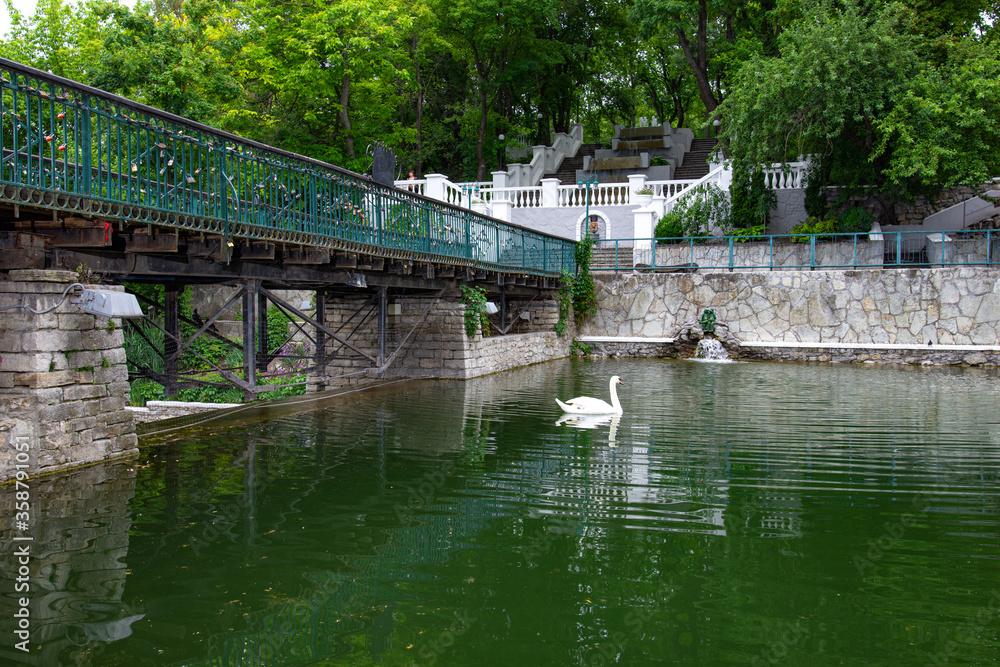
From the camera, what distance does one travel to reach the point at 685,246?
90.0 ft

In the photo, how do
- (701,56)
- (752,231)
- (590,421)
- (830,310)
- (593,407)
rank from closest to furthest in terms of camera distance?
(590,421)
(593,407)
(830,310)
(752,231)
(701,56)

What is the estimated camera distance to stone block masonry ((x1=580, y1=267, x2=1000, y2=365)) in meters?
23.7

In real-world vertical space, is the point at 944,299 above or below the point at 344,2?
below

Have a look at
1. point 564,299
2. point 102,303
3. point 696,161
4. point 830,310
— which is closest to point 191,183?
point 102,303

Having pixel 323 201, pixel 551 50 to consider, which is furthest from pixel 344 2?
pixel 323 201

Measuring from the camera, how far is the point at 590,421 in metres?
12.6

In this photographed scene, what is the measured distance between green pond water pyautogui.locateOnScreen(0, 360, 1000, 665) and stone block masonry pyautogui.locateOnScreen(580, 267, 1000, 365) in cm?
1298

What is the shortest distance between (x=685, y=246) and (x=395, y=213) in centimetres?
1559

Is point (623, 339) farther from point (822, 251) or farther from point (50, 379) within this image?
point (50, 379)

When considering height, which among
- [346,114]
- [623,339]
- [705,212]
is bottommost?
[623,339]

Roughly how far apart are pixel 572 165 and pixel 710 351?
58.8ft

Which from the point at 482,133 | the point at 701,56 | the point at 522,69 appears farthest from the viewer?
the point at 482,133

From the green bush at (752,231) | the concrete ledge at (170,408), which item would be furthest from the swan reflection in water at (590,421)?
the green bush at (752,231)

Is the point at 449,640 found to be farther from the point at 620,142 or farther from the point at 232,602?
the point at 620,142
